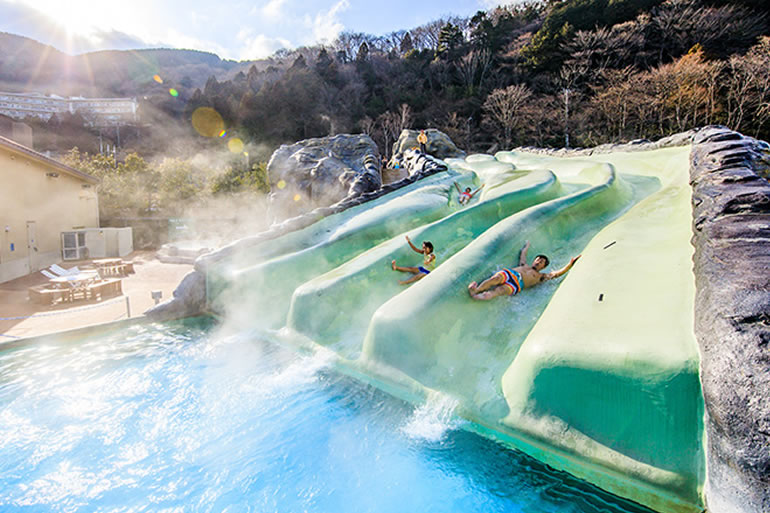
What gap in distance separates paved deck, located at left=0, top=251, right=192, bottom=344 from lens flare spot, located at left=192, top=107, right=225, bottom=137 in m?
31.7

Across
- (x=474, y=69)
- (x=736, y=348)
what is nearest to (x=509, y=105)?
(x=474, y=69)

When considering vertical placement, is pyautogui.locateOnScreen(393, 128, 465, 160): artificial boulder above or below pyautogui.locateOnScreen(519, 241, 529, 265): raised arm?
above

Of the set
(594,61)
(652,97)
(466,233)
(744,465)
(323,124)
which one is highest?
(594,61)

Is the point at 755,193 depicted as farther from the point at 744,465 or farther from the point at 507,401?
the point at 507,401

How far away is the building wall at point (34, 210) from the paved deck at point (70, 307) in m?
0.65

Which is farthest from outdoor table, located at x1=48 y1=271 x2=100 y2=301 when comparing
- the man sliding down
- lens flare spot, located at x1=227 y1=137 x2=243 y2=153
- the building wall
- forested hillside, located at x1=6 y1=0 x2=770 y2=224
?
lens flare spot, located at x1=227 y1=137 x2=243 y2=153

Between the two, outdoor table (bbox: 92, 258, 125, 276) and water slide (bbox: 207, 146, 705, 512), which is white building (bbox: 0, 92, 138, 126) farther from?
water slide (bbox: 207, 146, 705, 512)

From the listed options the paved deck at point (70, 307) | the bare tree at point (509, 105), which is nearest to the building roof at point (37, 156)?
the paved deck at point (70, 307)

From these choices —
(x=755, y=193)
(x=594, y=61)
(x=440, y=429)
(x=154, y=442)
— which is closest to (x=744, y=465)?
(x=440, y=429)

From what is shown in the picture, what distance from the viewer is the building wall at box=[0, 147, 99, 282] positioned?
1057cm

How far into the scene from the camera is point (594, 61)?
27.4 m

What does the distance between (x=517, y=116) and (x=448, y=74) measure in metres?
13.5

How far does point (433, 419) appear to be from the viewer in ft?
12.4

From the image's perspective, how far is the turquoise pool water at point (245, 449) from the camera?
119 inches
